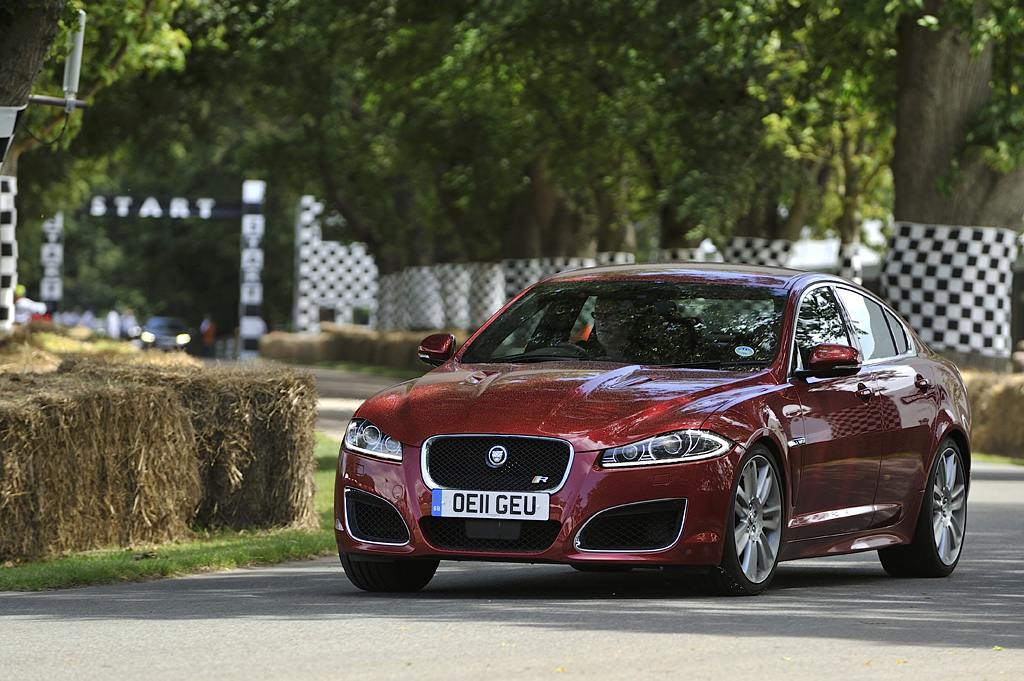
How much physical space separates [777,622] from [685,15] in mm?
21575

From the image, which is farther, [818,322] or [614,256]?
[614,256]

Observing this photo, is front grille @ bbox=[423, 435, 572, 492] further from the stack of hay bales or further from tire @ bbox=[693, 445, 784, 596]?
the stack of hay bales

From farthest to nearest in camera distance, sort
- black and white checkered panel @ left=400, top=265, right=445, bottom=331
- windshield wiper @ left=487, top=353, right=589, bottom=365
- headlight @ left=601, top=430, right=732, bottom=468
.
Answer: black and white checkered panel @ left=400, top=265, right=445, bottom=331
windshield wiper @ left=487, top=353, right=589, bottom=365
headlight @ left=601, top=430, right=732, bottom=468

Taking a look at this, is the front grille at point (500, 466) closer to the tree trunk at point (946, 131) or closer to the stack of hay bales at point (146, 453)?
the stack of hay bales at point (146, 453)

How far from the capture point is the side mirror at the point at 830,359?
30.6ft

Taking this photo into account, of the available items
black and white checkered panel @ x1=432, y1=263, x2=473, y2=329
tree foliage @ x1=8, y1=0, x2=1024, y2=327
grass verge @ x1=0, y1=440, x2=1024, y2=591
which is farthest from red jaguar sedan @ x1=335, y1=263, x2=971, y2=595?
black and white checkered panel @ x1=432, y1=263, x2=473, y2=329

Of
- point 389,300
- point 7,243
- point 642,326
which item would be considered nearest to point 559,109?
point 7,243

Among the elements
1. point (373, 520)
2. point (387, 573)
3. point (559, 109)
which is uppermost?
point (559, 109)

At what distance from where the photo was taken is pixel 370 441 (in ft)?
28.9

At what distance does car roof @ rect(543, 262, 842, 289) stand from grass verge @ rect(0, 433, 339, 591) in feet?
8.23

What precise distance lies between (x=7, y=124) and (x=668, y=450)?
20.5ft

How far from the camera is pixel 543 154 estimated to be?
4312 cm

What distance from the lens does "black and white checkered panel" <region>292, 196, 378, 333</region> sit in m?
73.1

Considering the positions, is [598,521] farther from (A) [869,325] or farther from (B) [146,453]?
(B) [146,453]
